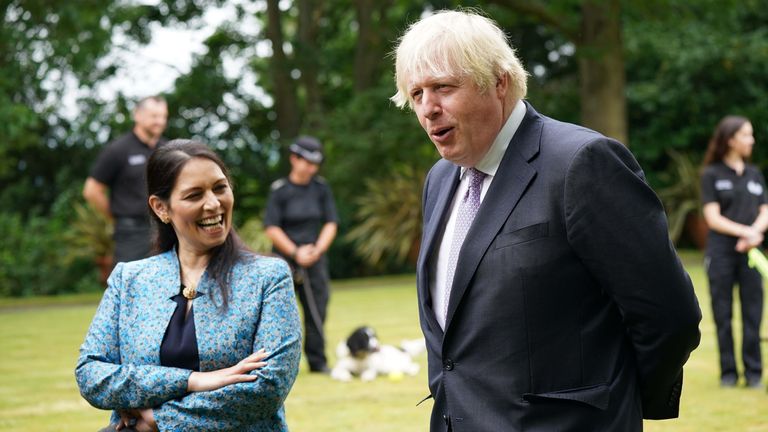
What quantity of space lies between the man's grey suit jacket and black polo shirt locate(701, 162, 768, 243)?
249 inches

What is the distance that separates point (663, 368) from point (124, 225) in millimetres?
6669

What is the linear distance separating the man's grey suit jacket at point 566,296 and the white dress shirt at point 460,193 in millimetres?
64

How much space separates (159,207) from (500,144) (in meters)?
1.69

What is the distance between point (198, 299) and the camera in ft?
12.9

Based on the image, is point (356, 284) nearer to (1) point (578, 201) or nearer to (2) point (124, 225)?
(2) point (124, 225)

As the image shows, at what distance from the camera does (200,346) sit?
3.84 m

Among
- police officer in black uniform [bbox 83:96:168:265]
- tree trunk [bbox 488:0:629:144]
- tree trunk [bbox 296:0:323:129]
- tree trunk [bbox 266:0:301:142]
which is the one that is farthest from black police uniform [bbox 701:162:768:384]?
tree trunk [bbox 266:0:301:142]

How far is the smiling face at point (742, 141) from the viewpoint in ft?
28.6

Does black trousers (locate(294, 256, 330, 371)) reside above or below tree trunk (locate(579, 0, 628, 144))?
below

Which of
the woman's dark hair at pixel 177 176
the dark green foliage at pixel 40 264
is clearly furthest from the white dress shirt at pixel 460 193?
the dark green foliage at pixel 40 264

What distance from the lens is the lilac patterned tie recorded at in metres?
3.01

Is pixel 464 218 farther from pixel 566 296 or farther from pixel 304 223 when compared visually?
pixel 304 223

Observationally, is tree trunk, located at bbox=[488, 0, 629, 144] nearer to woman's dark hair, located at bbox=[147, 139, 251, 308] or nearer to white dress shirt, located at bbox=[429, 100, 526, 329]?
woman's dark hair, located at bbox=[147, 139, 251, 308]

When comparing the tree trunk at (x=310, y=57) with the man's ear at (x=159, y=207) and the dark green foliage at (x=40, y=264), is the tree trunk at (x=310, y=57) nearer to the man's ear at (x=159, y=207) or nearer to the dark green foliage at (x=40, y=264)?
the dark green foliage at (x=40, y=264)
